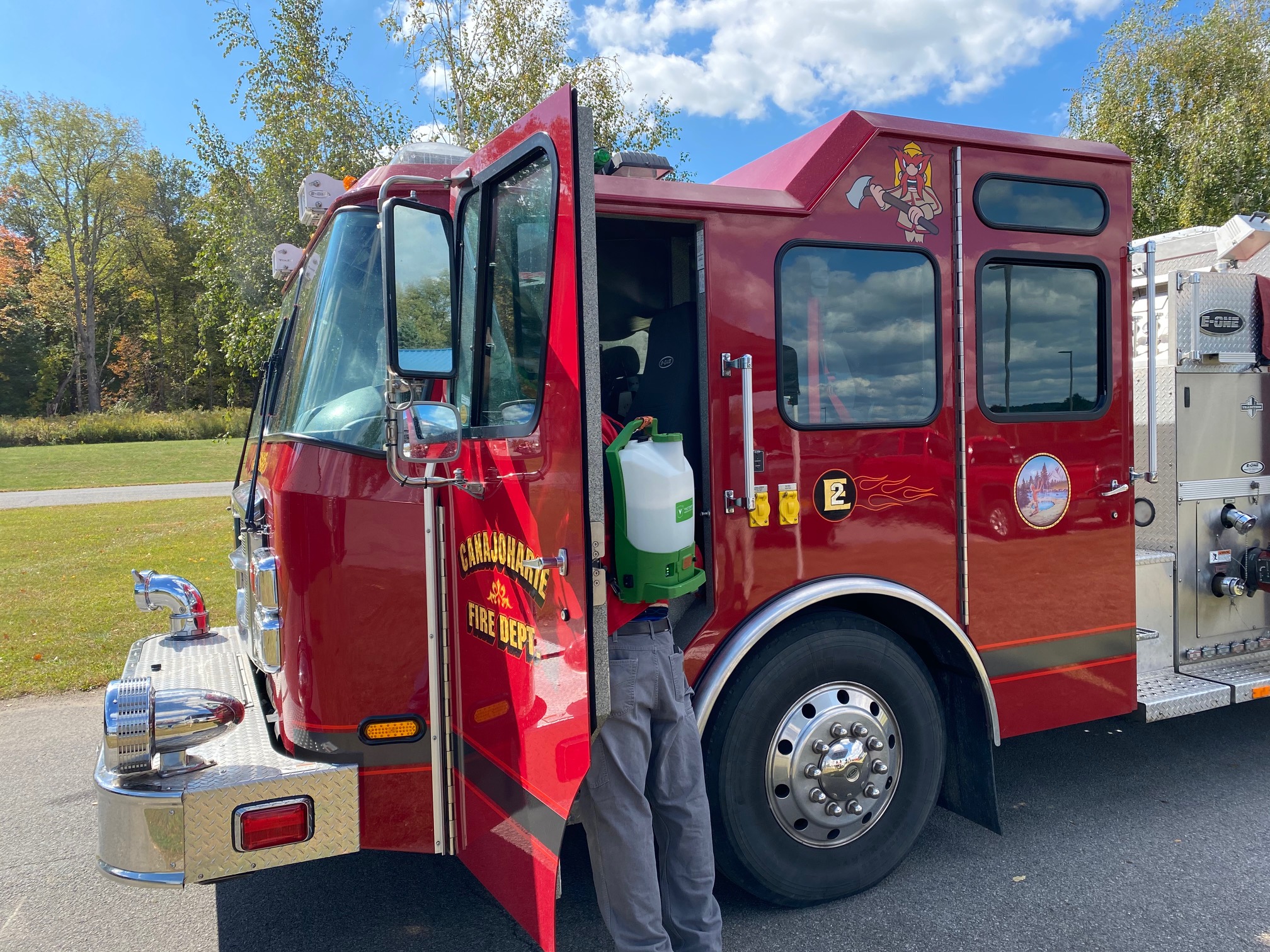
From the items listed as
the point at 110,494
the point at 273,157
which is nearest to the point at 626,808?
the point at 273,157

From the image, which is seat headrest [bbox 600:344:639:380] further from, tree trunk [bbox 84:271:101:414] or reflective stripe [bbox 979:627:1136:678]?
tree trunk [bbox 84:271:101:414]

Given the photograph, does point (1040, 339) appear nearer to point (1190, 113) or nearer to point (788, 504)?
point (788, 504)

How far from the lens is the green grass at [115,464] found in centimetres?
2302

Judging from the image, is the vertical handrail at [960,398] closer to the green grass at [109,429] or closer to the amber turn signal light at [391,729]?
the amber turn signal light at [391,729]

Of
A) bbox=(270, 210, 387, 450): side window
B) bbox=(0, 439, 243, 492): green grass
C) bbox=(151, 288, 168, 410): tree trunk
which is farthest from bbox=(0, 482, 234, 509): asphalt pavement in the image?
bbox=(151, 288, 168, 410): tree trunk

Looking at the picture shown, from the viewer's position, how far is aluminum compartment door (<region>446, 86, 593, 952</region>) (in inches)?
84.2

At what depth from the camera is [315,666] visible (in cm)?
251

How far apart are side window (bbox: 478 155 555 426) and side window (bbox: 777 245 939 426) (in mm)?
959

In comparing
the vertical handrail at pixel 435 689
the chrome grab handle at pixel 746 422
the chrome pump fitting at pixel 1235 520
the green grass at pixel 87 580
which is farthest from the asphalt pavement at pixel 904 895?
the green grass at pixel 87 580

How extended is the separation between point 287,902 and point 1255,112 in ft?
46.1

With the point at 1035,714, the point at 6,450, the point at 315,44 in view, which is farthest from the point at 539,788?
the point at 6,450

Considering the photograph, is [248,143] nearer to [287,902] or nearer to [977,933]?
[287,902]

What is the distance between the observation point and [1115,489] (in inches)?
136

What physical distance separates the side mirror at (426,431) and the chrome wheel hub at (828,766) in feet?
4.94
